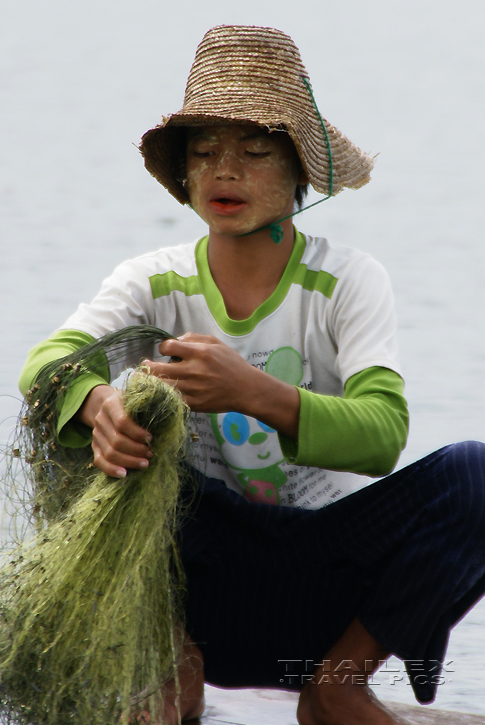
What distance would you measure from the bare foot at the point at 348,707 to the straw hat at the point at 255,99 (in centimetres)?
105

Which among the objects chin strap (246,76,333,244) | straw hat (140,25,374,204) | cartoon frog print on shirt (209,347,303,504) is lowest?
cartoon frog print on shirt (209,347,303,504)

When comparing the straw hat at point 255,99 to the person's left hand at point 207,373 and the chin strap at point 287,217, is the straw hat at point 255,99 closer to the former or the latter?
the chin strap at point 287,217

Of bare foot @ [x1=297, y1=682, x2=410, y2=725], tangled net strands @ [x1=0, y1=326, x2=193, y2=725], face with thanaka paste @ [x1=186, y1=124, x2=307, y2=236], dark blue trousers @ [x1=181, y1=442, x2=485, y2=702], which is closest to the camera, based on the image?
tangled net strands @ [x1=0, y1=326, x2=193, y2=725]

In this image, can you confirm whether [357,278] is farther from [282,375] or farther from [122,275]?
[122,275]

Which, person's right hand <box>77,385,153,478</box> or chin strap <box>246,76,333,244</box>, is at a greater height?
chin strap <box>246,76,333,244</box>

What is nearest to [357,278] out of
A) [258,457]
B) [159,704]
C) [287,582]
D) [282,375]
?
[282,375]

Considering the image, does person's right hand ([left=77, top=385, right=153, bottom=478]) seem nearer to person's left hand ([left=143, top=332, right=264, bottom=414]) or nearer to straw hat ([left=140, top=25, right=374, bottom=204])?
person's left hand ([left=143, top=332, right=264, bottom=414])

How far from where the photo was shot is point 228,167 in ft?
6.69

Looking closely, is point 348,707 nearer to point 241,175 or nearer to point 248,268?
point 248,268

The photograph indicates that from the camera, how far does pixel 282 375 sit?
210cm

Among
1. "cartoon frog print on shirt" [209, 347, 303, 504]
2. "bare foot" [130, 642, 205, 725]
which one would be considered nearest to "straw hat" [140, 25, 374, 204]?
"cartoon frog print on shirt" [209, 347, 303, 504]

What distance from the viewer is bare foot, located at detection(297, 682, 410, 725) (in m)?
1.94

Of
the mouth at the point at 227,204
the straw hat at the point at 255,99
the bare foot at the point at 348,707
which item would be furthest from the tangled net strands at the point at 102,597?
the straw hat at the point at 255,99

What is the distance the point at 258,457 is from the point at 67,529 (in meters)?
0.51
